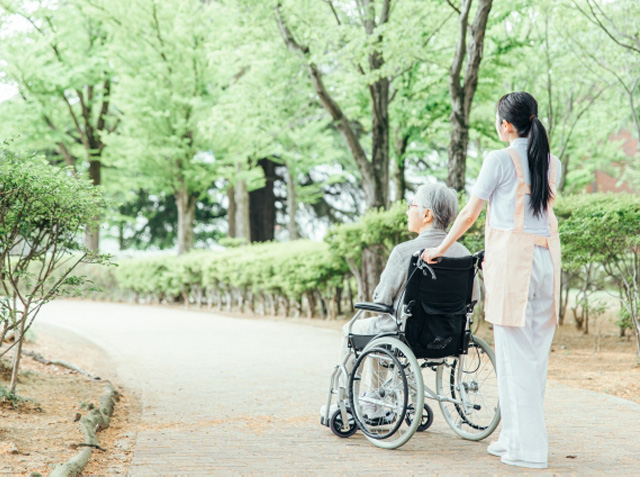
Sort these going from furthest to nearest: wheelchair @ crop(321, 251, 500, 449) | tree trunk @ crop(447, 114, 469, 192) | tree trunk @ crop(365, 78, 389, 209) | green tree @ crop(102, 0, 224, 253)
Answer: green tree @ crop(102, 0, 224, 253), tree trunk @ crop(365, 78, 389, 209), tree trunk @ crop(447, 114, 469, 192), wheelchair @ crop(321, 251, 500, 449)

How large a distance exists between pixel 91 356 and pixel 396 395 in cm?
667

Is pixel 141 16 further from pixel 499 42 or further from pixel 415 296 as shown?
pixel 415 296

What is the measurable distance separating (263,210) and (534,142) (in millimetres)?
24621

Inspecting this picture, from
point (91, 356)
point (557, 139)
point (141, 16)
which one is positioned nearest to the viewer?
point (91, 356)

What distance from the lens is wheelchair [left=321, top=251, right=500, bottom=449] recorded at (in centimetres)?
431

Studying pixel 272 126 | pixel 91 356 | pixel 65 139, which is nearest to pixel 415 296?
pixel 91 356

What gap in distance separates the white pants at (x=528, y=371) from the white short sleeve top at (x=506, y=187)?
0.48ft

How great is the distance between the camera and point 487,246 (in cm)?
418

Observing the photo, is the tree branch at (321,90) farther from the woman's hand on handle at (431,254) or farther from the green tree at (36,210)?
the woman's hand on handle at (431,254)

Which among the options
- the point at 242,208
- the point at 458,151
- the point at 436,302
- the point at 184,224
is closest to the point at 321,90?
the point at 458,151

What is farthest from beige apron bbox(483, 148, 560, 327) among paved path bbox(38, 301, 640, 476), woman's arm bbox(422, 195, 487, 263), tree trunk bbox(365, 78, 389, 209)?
tree trunk bbox(365, 78, 389, 209)

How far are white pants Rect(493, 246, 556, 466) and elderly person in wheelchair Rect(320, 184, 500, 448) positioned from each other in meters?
0.39

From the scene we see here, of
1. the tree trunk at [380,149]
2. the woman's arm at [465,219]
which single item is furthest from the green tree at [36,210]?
the tree trunk at [380,149]

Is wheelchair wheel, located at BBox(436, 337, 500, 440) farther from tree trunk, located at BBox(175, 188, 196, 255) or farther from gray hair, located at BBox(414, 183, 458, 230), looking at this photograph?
tree trunk, located at BBox(175, 188, 196, 255)
